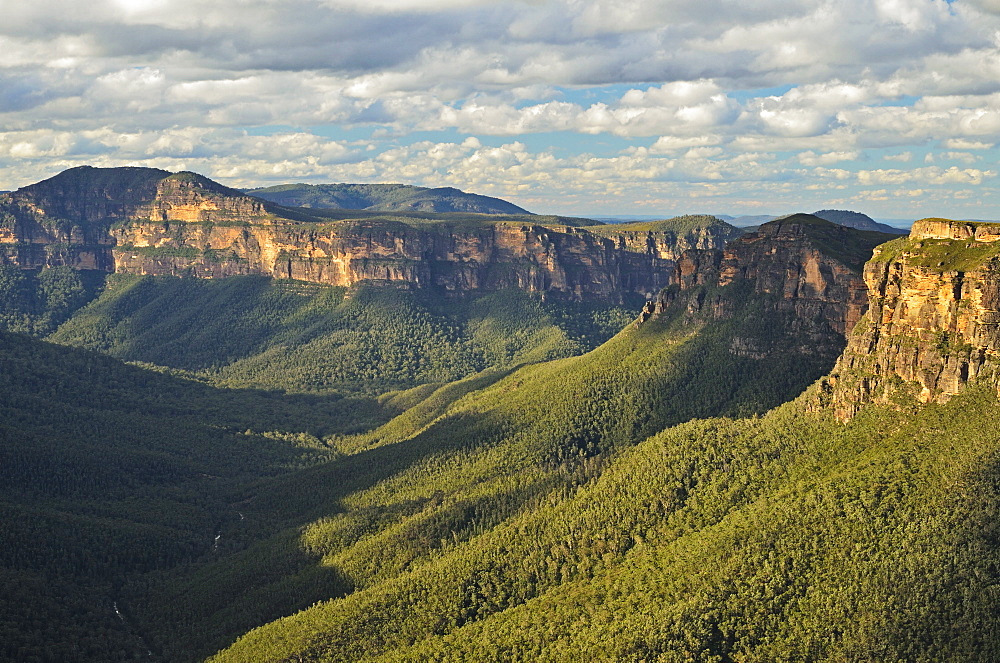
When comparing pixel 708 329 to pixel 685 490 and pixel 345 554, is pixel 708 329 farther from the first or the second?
pixel 345 554

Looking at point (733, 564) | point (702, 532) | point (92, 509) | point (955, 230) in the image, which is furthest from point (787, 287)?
point (92, 509)

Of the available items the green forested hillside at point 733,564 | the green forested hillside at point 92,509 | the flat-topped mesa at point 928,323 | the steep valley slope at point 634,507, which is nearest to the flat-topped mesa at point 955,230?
the flat-topped mesa at point 928,323

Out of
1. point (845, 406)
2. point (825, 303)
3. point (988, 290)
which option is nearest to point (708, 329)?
point (825, 303)

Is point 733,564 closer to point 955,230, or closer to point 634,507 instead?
point 634,507

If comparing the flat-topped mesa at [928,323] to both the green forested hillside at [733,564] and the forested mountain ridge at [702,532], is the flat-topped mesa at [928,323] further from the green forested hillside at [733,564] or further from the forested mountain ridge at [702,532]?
the green forested hillside at [733,564]

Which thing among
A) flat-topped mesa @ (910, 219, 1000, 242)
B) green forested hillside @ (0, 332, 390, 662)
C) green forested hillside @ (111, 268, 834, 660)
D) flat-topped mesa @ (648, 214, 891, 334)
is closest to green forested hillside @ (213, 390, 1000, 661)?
green forested hillside @ (111, 268, 834, 660)

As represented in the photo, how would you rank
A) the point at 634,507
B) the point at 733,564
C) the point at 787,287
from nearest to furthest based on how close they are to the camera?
the point at 733,564, the point at 634,507, the point at 787,287
